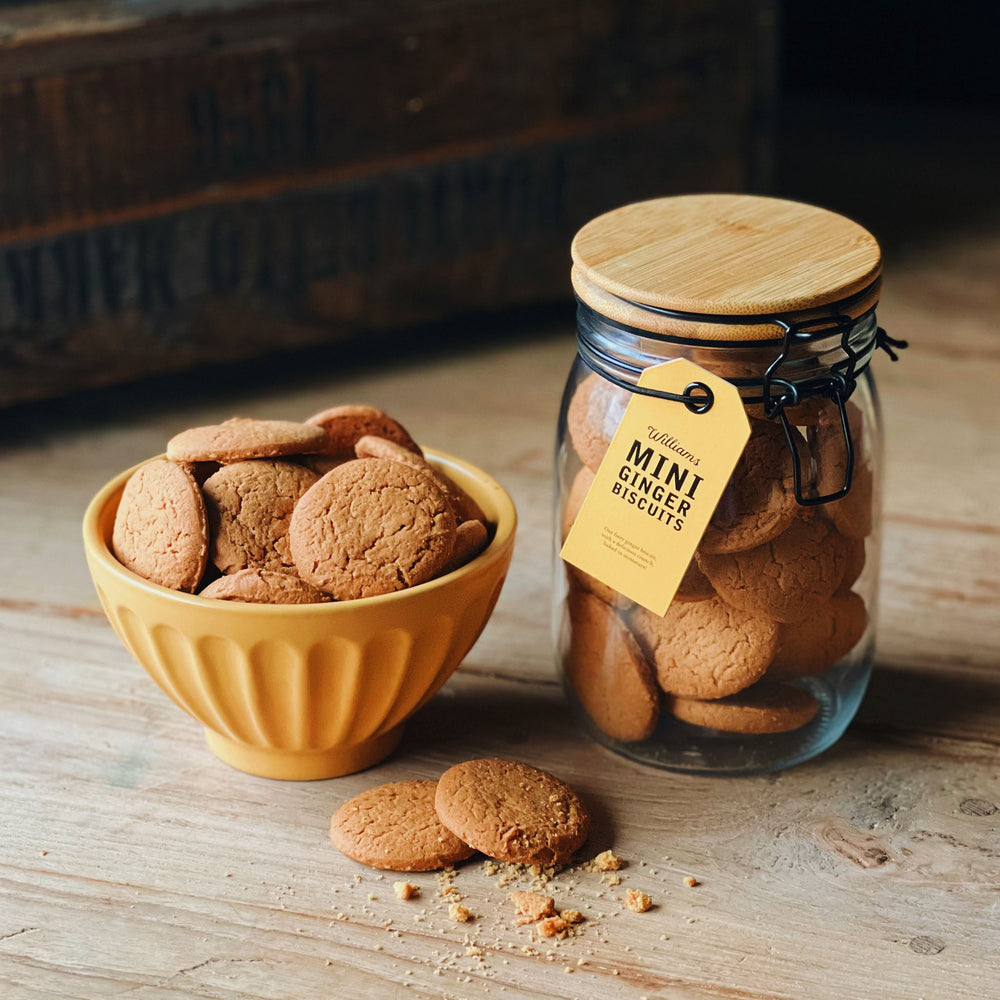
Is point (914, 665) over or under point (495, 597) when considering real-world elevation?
under

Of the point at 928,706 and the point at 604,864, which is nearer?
the point at 604,864

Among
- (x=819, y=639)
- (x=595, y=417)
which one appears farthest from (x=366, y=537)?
(x=819, y=639)

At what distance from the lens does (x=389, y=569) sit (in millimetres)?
697

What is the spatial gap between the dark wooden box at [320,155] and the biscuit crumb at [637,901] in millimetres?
802

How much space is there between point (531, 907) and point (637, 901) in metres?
0.06

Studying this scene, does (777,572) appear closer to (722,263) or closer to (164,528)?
(722,263)

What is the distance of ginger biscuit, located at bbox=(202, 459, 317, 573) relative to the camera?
2.31 ft

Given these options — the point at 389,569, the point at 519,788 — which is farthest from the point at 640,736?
the point at 389,569

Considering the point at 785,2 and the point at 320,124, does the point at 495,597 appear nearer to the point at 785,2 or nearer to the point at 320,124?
the point at 320,124

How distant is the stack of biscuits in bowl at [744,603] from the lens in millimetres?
694

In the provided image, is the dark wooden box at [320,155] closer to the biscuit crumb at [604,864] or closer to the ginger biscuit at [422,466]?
the ginger biscuit at [422,466]

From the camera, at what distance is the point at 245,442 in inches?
28.5

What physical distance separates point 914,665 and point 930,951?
0.92ft

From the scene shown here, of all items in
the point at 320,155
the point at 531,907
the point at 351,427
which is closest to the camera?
the point at 531,907
